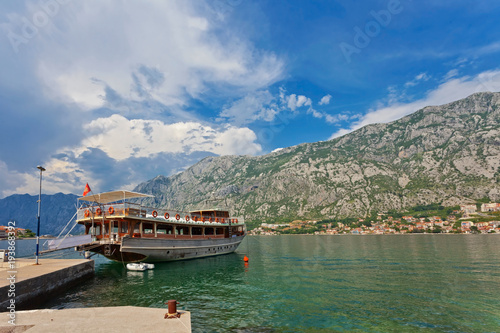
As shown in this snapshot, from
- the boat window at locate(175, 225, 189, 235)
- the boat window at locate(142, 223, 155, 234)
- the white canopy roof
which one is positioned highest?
the white canopy roof

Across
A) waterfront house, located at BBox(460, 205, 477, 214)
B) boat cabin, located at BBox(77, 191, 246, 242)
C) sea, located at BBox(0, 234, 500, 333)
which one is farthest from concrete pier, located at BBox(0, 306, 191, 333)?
waterfront house, located at BBox(460, 205, 477, 214)

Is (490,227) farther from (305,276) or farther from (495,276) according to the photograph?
(305,276)

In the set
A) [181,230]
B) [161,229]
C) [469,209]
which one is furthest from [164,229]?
[469,209]

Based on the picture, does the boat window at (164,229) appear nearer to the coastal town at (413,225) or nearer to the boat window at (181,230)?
the boat window at (181,230)

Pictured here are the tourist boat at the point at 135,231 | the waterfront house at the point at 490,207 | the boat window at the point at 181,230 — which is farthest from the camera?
the waterfront house at the point at 490,207

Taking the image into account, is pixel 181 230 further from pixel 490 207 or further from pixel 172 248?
pixel 490 207

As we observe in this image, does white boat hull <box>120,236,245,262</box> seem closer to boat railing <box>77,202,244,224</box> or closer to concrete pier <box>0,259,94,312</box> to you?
boat railing <box>77,202,244,224</box>

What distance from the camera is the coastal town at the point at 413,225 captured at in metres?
125

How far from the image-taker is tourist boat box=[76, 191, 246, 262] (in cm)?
2950

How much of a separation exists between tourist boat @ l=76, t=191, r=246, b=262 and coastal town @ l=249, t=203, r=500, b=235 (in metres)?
127

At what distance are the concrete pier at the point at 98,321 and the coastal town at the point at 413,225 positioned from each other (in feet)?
490

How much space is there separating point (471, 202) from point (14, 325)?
200 m

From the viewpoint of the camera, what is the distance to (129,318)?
1002cm

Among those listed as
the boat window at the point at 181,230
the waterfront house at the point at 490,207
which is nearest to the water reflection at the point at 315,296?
the boat window at the point at 181,230
